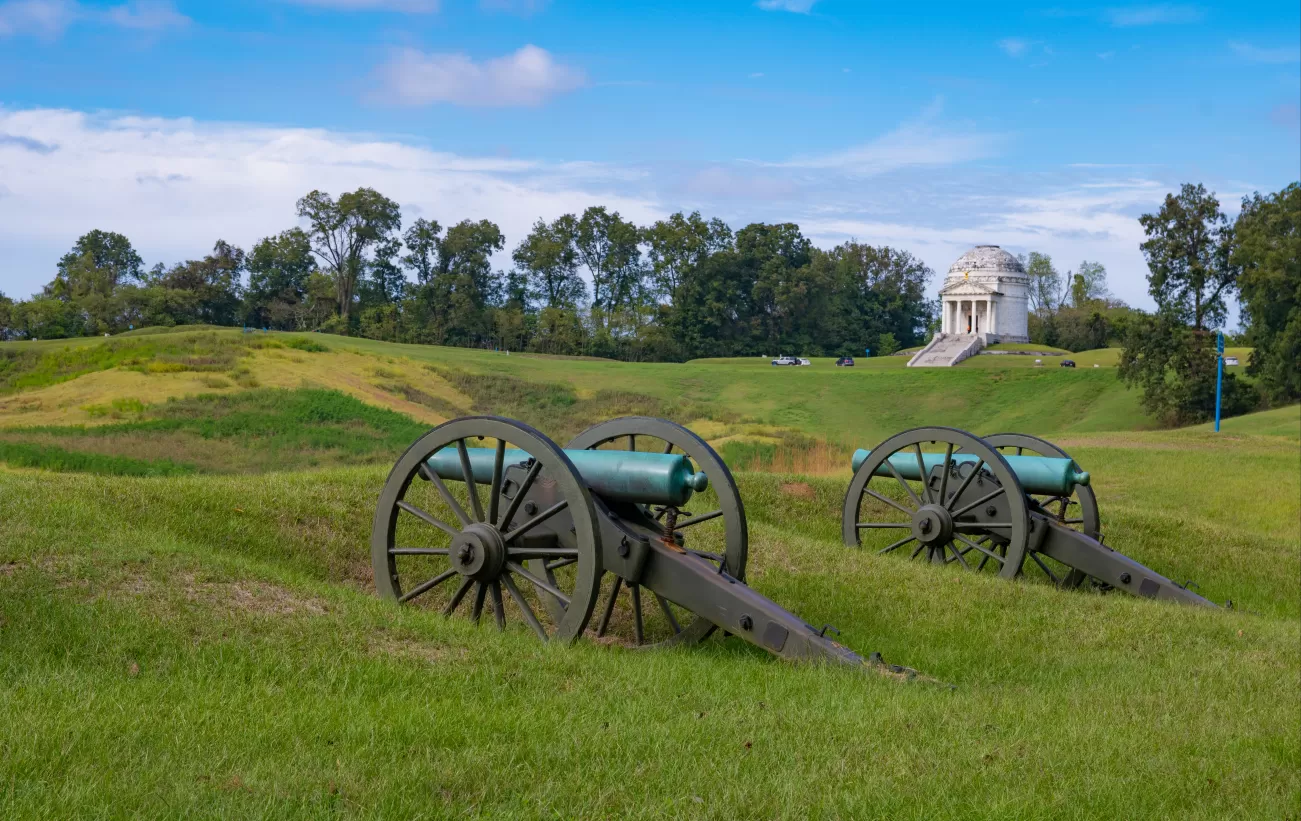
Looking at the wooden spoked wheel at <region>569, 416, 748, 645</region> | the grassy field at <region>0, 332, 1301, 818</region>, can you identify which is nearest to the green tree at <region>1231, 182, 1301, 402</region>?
the grassy field at <region>0, 332, 1301, 818</region>

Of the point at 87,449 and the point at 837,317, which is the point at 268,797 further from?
the point at 837,317

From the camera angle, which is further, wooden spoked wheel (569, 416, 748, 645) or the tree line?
the tree line

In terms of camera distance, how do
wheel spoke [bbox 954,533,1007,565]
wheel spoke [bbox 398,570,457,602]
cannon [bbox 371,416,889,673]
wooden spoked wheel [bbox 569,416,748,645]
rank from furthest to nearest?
wheel spoke [bbox 954,533,1007,565] → wooden spoked wheel [bbox 569,416,748,645] → wheel spoke [bbox 398,570,457,602] → cannon [bbox 371,416,889,673]

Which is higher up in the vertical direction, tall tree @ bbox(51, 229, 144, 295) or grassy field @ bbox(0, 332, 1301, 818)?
tall tree @ bbox(51, 229, 144, 295)

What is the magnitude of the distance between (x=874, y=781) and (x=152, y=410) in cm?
2551

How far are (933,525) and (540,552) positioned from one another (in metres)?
5.09

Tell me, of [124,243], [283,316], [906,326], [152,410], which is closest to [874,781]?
[152,410]

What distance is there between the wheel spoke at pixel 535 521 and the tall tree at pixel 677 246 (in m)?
62.0

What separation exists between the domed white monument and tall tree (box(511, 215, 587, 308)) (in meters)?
32.8

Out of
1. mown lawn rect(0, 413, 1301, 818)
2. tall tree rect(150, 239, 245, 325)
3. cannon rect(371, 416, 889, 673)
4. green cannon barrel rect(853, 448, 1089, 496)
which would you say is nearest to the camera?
mown lawn rect(0, 413, 1301, 818)

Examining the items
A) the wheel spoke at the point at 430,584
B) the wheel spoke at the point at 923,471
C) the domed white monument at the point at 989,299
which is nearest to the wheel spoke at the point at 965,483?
the wheel spoke at the point at 923,471

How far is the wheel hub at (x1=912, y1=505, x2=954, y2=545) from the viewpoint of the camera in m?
11.0

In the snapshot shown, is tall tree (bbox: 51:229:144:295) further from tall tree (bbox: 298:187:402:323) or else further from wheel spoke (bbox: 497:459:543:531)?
wheel spoke (bbox: 497:459:543:531)

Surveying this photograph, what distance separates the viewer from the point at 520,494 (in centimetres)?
707
